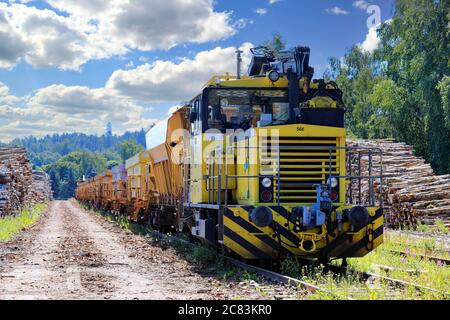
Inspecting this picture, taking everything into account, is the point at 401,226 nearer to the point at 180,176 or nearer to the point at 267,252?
the point at 180,176

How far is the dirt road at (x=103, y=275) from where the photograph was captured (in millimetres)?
7418

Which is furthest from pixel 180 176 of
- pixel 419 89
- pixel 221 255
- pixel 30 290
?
pixel 419 89

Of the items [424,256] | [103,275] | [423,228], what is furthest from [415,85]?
[103,275]

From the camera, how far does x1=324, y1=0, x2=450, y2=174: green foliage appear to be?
27.7m

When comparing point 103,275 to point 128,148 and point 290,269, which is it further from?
point 128,148

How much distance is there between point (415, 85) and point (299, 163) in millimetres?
24774

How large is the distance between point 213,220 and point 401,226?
33.0 feet

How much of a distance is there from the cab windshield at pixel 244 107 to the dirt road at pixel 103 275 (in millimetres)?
2704

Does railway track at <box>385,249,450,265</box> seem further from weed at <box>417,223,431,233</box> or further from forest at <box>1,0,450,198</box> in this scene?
forest at <box>1,0,450,198</box>

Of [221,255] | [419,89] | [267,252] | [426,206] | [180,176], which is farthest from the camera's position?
[419,89]

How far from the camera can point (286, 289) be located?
755 cm

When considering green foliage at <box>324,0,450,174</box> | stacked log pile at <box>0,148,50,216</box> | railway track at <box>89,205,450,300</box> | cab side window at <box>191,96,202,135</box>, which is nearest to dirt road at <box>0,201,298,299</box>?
railway track at <box>89,205,450,300</box>

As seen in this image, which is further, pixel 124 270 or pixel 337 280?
pixel 124 270

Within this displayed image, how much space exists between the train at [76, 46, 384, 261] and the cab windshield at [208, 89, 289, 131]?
2 centimetres
